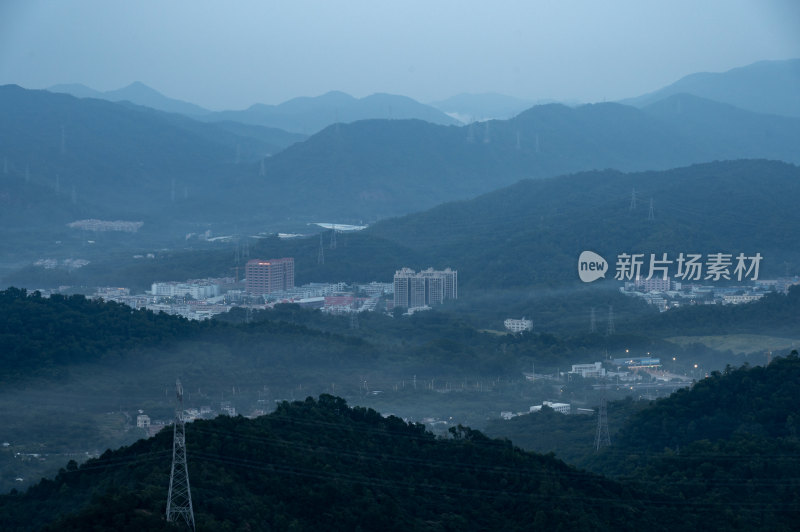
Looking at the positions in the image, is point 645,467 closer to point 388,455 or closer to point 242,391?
point 388,455

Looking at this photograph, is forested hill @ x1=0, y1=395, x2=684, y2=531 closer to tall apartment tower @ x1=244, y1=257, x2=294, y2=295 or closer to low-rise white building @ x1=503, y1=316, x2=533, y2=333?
low-rise white building @ x1=503, y1=316, x2=533, y2=333

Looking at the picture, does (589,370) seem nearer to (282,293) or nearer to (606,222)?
(282,293)

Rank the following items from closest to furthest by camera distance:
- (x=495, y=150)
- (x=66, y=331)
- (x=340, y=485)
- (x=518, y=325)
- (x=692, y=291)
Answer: (x=340, y=485) → (x=66, y=331) → (x=518, y=325) → (x=692, y=291) → (x=495, y=150)

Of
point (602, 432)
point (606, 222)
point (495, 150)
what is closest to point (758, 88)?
point (495, 150)

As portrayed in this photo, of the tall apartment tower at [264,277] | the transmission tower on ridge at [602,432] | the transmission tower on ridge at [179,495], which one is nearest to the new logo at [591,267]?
the tall apartment tower at [264,277]

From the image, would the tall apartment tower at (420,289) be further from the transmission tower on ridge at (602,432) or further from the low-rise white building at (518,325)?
the transmission tower on ridge at (602,432)

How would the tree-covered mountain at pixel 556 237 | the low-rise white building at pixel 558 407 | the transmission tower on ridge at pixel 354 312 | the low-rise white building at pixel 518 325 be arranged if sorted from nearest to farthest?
the low-rise white building at pixel 558 407 < the transmission tower on ridge at pixel 354 312 < the low-rise white building at pixel 518 325 < the tree-covered mountain at pixel 556 237
